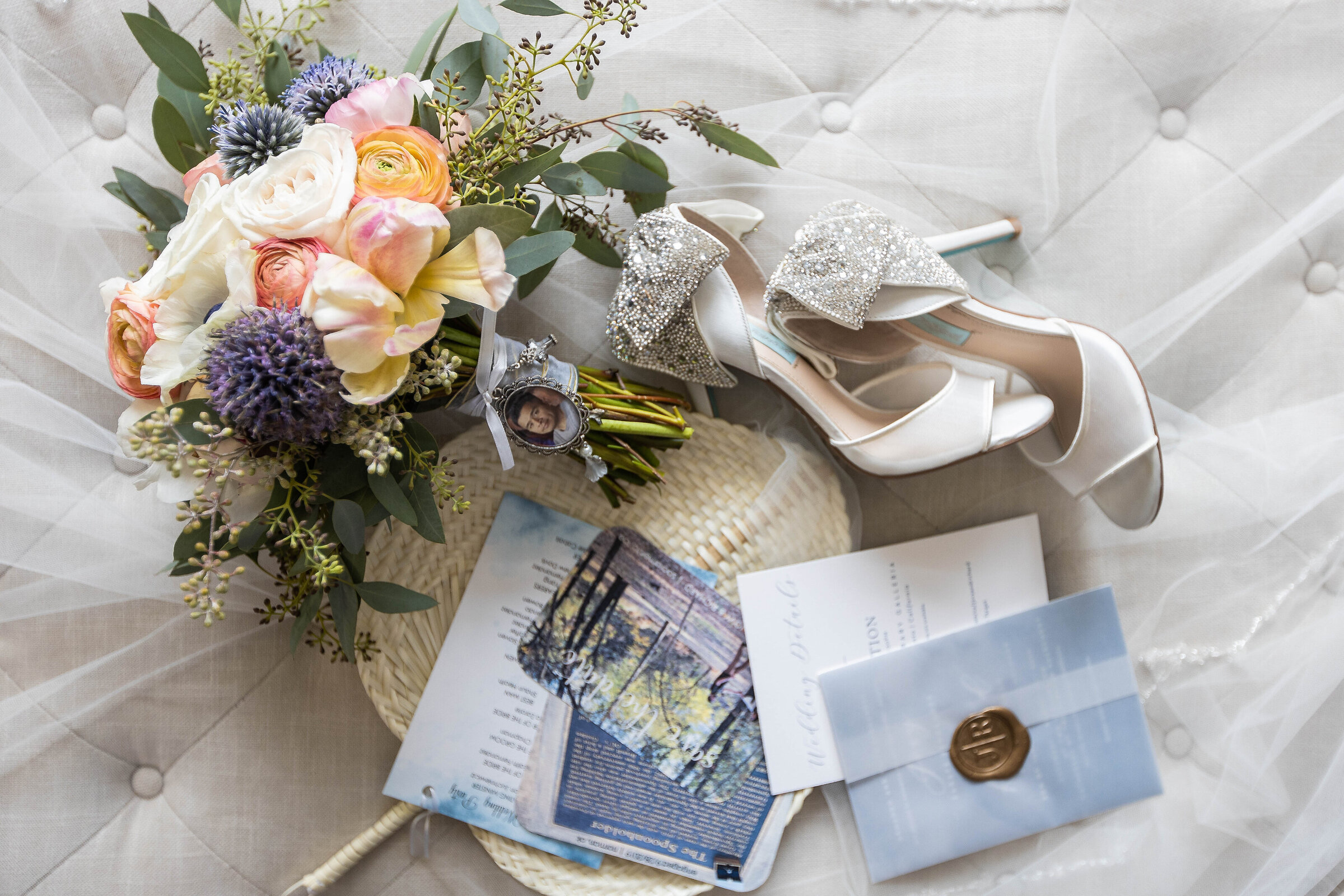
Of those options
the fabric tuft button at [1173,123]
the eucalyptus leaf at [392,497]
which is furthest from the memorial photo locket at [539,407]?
the fabric tuft button at [1173,123]

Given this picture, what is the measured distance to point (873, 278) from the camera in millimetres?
833

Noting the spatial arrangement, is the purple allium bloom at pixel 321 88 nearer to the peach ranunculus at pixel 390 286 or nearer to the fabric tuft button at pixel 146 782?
the peach ranunculus at pixel 390 286

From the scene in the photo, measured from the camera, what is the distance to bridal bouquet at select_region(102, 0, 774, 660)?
595 mm

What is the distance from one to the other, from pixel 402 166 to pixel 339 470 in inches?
11.2

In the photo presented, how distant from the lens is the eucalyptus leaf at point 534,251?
2.30 ft

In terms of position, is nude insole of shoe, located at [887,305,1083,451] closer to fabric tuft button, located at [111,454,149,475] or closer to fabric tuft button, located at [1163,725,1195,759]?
fabric tuft button, located at [1163,725,1195,759]

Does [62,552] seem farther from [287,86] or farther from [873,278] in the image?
[873,278]

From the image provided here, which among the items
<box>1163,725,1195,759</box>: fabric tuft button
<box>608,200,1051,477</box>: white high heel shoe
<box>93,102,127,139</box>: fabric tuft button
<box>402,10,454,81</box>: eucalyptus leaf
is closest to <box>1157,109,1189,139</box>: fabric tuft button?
<box>608,200,1051,477</box>: white high heel shoe

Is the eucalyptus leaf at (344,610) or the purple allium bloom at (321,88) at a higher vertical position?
the purple allium bloom at (321,88)

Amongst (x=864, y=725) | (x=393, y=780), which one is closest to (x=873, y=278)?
(x=864, y=725)

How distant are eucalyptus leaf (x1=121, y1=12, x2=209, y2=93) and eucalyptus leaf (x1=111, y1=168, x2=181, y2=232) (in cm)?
12

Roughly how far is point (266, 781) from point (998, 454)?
944 millimetres

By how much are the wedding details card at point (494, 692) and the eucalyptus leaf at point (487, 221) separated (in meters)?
0.34

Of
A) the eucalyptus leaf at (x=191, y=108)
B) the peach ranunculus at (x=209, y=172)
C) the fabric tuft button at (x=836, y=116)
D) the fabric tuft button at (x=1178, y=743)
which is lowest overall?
the fabric tuft button at (x=1178, y=743)
